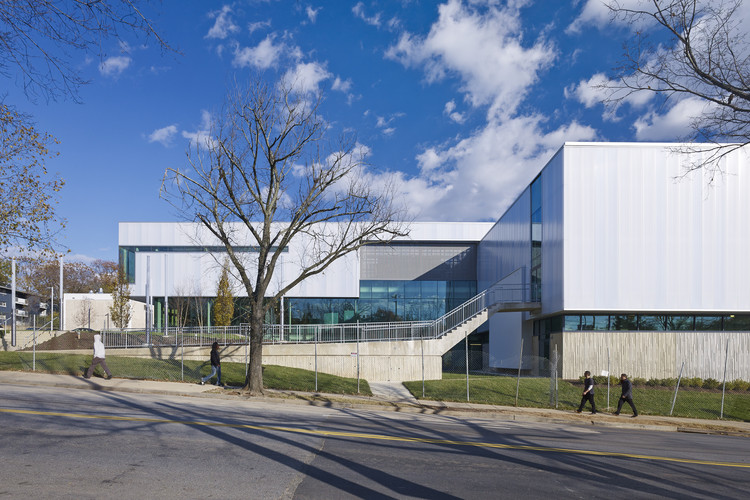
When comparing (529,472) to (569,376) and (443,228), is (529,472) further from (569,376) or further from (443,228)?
(443,228)

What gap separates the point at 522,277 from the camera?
34.4 metres

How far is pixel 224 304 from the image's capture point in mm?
41438

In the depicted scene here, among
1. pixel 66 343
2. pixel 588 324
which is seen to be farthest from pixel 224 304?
pixel 588 324

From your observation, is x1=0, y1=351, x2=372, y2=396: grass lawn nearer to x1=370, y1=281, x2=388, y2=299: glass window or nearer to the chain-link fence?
the chain-link fence

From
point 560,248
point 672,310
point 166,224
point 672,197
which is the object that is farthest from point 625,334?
point 166,224

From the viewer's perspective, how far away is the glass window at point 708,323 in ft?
88.4

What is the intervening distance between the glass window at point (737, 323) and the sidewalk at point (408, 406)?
9154 millimetres

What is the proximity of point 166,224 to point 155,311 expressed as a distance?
7.86m

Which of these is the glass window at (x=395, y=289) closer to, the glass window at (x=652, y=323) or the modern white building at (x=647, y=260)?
the modern white building at (x=647, y=260)

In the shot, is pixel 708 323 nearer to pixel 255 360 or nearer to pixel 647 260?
pixel 647 260

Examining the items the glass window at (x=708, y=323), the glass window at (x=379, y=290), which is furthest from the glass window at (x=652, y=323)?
the glass window at (x=379, y=290)

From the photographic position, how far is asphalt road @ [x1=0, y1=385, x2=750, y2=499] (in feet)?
23.0

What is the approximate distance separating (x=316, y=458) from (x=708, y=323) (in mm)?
24971

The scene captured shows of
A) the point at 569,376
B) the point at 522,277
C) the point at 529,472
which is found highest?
the point at 522,277
